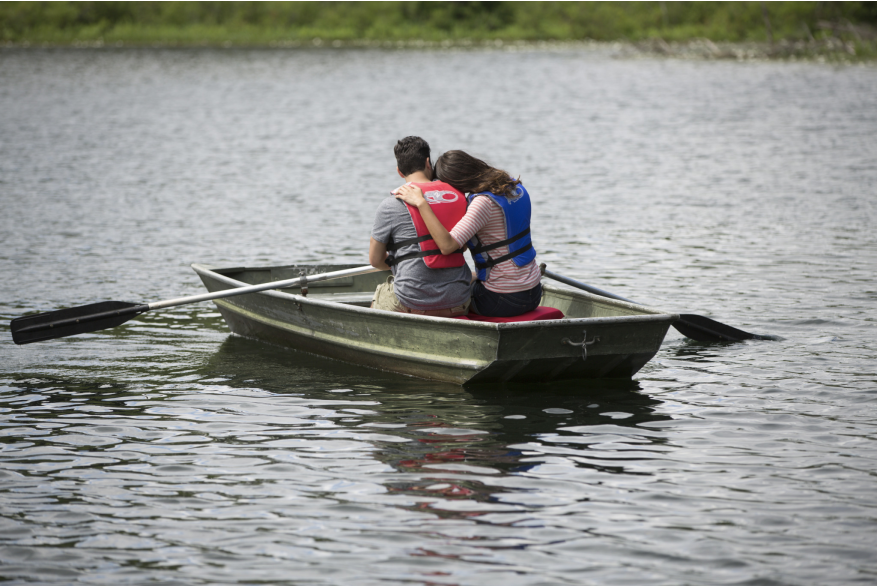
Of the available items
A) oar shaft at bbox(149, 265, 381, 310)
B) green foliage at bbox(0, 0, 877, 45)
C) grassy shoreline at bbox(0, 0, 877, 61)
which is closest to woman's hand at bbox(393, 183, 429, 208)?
oar shaft at bbox(149, 265, 381, 310)

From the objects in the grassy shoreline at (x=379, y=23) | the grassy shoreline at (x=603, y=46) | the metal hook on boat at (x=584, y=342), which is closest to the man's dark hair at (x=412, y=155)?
the metal hook on boat at (x=584, y=342)

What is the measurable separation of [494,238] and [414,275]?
64 cm

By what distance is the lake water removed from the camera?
4.99 m

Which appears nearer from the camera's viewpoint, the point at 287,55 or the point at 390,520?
the point at 390,520

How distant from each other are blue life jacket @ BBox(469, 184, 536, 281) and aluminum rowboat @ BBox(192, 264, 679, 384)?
1.79ft

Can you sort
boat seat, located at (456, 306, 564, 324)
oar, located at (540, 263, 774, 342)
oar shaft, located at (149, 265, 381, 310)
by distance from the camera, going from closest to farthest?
boat seat, located at (456, 306, 564, 324), oar shaft, located at (149, 265, 381, 310), oar, located at (540, 263, 774, 342)

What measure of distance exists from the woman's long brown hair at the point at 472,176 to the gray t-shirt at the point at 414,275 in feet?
1.29

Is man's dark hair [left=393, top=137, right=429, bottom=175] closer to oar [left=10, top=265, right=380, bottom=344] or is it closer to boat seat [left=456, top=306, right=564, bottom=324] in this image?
boat seat [left=456, top=306, right=564, bottom=324]

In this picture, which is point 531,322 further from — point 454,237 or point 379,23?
point 379,23

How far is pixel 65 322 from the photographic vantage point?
28.2 ft

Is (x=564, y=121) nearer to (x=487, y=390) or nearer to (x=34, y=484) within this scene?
(x=487, y=390)

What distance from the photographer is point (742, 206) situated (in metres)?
15.9

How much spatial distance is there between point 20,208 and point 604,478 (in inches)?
516

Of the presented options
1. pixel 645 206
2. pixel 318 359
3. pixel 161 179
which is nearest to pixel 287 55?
pixel 161 179
